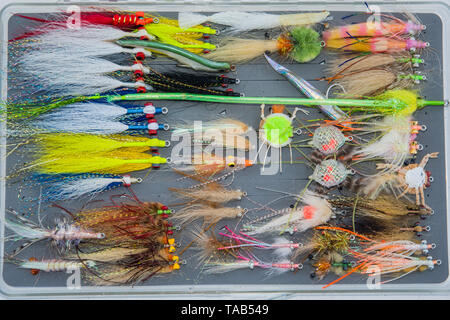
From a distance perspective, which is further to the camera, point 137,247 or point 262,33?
point 262,33

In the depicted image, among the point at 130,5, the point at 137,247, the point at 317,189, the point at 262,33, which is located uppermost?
the point at 130,5

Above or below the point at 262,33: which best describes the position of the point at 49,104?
below

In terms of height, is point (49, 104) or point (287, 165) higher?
point (49, 104)

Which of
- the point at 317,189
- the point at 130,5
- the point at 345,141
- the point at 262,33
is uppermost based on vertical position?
the point at 130,5

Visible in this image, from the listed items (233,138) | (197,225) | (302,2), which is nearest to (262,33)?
(302,2)
